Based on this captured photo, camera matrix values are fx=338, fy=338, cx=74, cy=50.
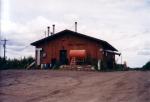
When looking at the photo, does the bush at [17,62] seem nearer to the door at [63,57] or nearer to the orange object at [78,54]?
the door at [63,57]

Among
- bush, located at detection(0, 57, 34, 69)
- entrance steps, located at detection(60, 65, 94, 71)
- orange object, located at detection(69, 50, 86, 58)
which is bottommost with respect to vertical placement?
entrance steps, located at detection(60, 65, 94, 71)

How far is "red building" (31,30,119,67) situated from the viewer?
3578cm

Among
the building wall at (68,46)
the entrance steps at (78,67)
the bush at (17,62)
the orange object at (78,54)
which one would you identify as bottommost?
the entrance steps at (78,67)

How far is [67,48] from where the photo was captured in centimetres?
3700

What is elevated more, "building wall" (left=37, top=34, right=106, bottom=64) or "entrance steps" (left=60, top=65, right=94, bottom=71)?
"building wall" (left=37, top=34, right=106, bottom=64)

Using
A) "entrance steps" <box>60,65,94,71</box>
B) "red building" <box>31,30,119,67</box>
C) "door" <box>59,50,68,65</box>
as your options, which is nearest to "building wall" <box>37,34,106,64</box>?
"red building" <box>31,30,119,67</box>

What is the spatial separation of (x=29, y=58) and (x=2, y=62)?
4.15 meters

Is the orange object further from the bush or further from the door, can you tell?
the bush

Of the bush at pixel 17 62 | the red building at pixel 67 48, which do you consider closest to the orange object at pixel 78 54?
the red building at pixel 67 48

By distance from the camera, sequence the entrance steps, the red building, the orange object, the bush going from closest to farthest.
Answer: the entrance steps < the orange object < the red building < the bush

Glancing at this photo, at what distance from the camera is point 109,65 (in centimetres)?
4200

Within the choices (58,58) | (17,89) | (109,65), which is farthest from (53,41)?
(17,89)

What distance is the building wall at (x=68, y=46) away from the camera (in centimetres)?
3600

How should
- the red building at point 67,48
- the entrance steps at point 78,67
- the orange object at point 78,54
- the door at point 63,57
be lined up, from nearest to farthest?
the entrance steps at point 78,67 < the orange object at point 78,54 < the red building at point 67,48 < the door at point 63,57
